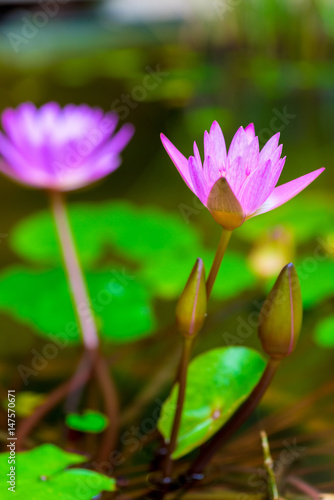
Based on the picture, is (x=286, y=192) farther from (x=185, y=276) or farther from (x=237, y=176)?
(x=185, y=276)

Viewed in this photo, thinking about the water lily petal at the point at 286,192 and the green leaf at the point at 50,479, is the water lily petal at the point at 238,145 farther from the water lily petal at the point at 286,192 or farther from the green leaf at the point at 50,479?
the green leaf at the point at 50,479

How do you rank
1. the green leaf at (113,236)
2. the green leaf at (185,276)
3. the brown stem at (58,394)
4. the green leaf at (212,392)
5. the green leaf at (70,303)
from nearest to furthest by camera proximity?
Answer: 1. the green leaf at (212,392)
2. the brown stem at (58,394)
3. the green leaf at (70,303)
4. the green leaf at (185,276)
5. the green leaf at (113,236)

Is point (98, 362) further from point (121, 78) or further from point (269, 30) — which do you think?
point (269, 30)

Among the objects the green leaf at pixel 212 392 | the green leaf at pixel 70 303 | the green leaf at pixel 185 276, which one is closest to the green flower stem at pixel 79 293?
the green leaf at pixel 70 303

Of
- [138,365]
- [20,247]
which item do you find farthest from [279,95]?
[138,365]

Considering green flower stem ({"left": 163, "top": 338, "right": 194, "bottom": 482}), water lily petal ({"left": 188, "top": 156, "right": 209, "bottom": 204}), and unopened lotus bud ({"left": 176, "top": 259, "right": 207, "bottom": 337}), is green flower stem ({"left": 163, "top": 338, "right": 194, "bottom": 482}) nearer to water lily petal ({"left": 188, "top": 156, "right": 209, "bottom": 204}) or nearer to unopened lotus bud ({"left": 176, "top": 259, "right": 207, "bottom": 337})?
unopened lotus bud ({"left": 176, "top": 259, "right": 207, "bottom": 337})

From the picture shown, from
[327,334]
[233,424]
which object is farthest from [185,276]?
[233,424]
